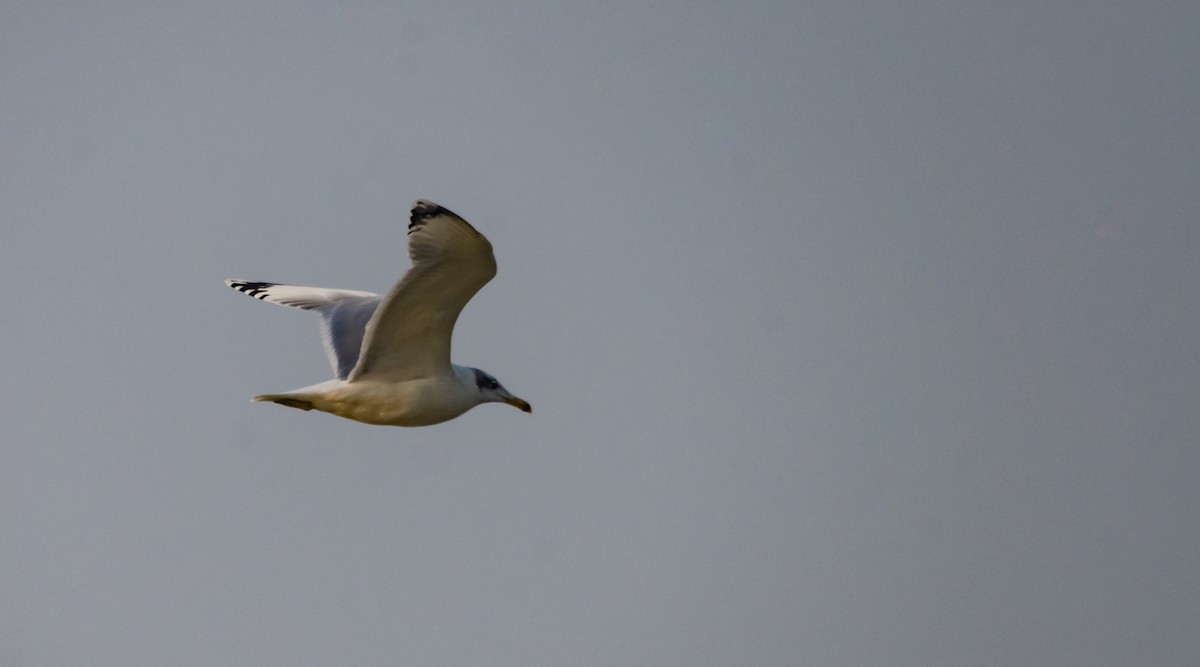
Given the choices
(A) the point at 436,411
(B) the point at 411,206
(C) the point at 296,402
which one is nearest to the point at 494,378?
(A) the point at 436,411

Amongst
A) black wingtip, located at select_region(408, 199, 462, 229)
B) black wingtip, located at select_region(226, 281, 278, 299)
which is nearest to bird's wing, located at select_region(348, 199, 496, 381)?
black wingtip, located at select_region(408, 199, 462, 229)

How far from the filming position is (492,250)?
31.4ft

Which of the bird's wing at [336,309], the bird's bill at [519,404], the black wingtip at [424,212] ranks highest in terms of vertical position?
the black wingtip at [424,212]

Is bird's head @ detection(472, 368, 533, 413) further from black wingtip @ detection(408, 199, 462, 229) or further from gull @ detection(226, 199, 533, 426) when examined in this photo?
black wingtip @ detection(408, 199, 462, 229)

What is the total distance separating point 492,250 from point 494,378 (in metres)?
2.08

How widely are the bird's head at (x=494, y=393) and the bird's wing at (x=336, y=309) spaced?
0.94m

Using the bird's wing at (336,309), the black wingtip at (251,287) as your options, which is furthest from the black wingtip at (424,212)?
the black wingtip at (251,287)

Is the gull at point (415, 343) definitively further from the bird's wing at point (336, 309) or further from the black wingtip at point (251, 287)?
the black wingtip at point (251, 287)

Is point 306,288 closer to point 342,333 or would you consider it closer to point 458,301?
point 342,333

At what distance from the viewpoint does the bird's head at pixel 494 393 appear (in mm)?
11289

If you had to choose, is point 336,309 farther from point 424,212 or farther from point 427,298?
point 424,212

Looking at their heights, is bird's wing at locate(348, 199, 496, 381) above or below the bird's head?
above

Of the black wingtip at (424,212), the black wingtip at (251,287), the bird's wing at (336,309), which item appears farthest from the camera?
the black wingtip at (251,287)

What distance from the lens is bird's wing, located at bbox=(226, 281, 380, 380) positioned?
36.4 feet
